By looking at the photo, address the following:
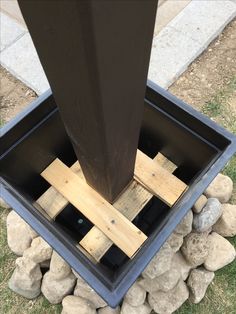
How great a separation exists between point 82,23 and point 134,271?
0.83m

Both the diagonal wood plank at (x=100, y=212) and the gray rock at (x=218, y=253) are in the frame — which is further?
the gray rock at (x=218, y=253)

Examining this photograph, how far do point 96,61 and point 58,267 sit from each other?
137cm

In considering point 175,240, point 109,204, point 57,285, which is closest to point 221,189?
point 175,240

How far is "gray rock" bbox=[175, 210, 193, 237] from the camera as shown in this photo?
1717mm

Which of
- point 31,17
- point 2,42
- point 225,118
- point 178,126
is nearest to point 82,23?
point 31,17

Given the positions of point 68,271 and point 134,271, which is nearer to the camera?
point 134,271

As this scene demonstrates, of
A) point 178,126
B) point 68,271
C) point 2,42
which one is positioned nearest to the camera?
point 178,126

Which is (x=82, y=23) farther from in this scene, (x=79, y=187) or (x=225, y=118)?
(x=225, y=118)

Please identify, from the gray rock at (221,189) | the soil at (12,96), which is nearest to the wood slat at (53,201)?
the gray rock at (221,189)

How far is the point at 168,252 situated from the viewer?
1.66m

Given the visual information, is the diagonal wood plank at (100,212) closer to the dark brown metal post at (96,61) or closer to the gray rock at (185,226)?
the gray rock at (185,226)

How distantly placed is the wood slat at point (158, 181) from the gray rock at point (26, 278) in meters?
0.76

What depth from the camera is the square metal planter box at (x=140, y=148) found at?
116cm

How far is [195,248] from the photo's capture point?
70.0 inches
